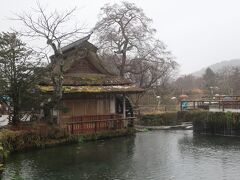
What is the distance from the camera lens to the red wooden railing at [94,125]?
25422 mm

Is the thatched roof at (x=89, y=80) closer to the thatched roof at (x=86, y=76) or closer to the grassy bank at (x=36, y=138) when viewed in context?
the thatched roof at (x=86, y=76)

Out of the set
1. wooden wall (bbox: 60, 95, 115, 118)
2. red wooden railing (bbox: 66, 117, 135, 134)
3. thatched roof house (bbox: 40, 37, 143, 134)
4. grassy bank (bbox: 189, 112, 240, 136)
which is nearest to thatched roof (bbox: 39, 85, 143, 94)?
thatched roof house (bbox: 40, 37, 143, 134)

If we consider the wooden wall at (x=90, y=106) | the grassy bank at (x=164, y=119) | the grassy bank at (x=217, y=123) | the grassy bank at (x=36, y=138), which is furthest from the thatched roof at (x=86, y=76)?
the grassy bank at (x=164, y=119)

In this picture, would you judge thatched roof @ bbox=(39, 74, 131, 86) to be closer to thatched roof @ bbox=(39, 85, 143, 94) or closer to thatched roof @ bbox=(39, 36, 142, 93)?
thatched roof @ bbox=(39, 36, 142, 93)

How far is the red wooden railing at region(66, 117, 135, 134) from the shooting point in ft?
83.4

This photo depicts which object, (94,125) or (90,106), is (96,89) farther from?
(94,125)

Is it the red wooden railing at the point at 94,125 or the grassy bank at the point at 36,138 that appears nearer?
the grassy bank at the point at 36,138

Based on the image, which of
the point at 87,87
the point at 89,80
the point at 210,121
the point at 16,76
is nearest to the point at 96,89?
the point at 87,87

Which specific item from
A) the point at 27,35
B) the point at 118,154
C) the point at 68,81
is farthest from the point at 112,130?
the point at 27,35

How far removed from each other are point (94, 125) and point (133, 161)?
9.34 metres

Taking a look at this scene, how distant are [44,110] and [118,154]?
8402mm

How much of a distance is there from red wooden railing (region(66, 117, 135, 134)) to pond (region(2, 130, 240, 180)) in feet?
5.73

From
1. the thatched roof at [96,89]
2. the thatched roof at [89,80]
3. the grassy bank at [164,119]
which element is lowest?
the grassy bank at [164,119]

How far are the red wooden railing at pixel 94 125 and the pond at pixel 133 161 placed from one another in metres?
1.75
